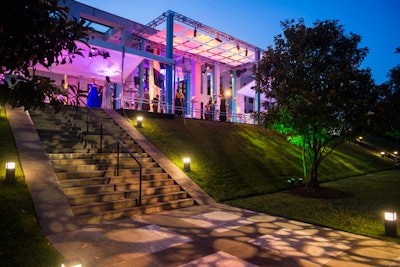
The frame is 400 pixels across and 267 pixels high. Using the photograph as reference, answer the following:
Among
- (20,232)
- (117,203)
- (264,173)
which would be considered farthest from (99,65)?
(20,232)

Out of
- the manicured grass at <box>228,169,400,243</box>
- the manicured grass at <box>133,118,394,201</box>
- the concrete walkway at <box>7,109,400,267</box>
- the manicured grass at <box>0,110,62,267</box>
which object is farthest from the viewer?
the manicured grass at <box>133,118,394,201</box>

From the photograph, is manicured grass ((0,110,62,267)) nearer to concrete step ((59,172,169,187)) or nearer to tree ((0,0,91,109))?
concrete step ((59,172,169,187))

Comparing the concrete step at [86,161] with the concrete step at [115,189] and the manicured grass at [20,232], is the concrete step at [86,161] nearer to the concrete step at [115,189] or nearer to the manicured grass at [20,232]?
the manicured grass at [20,232]

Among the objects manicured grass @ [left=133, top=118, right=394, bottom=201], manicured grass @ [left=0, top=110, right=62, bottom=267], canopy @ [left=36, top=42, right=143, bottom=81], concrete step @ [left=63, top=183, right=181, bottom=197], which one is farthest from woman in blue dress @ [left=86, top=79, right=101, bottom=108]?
concrete step @ [left=63, top=183, right=181, bottom=197]

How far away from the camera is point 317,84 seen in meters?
9.24

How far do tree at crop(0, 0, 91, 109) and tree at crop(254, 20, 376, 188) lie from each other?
7.22m

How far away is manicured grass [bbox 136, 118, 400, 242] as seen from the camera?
7.32m

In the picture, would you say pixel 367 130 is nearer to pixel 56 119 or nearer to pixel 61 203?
pixel 61 203

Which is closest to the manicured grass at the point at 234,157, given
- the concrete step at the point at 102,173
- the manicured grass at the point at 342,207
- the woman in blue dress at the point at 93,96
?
the manicured grass at the point at 342,207

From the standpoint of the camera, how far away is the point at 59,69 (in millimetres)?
16031

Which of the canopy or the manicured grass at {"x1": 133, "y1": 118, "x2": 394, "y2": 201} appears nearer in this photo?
the manicured grass at {"x1": 133, "y1": 118, "x2": 394, "y2": 201}

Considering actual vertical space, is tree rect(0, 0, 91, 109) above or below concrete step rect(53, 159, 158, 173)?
above

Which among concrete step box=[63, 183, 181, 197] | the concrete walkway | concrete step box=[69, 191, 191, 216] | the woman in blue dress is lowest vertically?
the concrete walkway

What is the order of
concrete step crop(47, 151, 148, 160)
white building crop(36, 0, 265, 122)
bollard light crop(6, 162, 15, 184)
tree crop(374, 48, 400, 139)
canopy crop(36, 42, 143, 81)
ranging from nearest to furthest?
1. bollard light crop(6, 162, 15, 184)
2. concrete step crop(47, 151, 148, 160)
3. tree crop(374, 48, 400, 139)
4. canopy crop(36, 42, 143, 81)
5. white building crop(36, 0, 265, 122)
